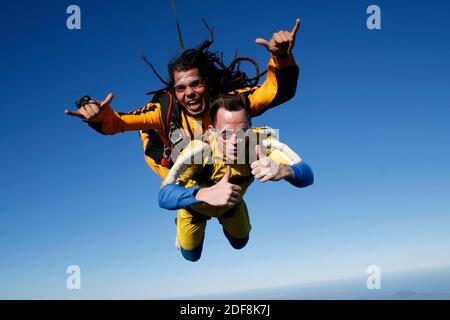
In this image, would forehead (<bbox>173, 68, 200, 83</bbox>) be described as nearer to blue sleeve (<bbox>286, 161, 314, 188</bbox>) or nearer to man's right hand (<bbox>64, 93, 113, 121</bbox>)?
Answer: man's right hand (<bbox>64, 93, 113, 121</bbox>)

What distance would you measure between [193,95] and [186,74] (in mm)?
201

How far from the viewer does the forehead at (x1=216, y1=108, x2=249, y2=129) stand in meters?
2.65

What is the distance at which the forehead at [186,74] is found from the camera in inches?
127

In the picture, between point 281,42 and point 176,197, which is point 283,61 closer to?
point 281,42

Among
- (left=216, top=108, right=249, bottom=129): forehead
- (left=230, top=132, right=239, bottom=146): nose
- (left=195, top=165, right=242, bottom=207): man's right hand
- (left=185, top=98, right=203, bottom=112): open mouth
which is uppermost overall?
(left=185, top=98, right=203, bottom=112): open mouth

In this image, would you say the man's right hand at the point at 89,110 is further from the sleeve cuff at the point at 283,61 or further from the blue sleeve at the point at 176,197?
the sleeve cuff at the point at 283,61

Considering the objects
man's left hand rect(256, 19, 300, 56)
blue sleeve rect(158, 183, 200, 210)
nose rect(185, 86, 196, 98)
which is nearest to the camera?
blue sleeve rect(158, 183, 200, 210)

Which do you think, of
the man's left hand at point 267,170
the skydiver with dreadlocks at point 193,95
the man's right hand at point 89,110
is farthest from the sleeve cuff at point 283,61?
the man's right hand at point 89,110

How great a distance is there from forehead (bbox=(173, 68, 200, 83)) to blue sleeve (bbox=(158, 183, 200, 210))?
3.47 feet

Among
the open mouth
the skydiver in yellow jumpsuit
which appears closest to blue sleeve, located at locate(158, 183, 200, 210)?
the skydiver in yellow jumpsuit

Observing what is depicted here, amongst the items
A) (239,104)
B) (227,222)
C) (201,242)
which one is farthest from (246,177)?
(201,242)
